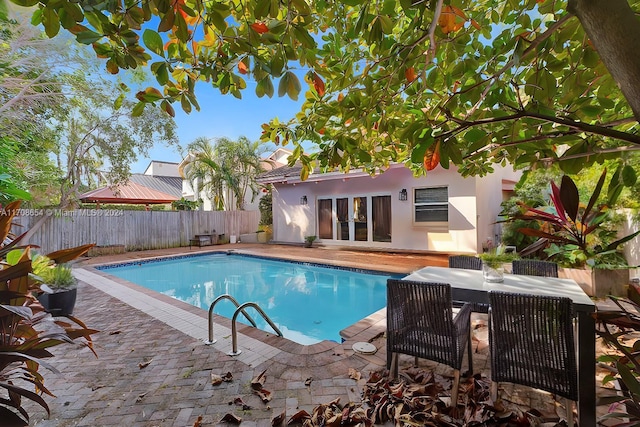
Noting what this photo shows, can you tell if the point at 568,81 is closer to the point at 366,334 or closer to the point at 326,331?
the point at 366,334

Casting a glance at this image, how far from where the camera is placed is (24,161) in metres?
8.79

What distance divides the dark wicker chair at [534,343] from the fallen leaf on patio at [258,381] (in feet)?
6.90

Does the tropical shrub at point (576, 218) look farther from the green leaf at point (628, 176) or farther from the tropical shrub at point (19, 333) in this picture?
the tropical shrub at point (19, 333)

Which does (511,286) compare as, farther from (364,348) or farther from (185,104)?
(185,104)

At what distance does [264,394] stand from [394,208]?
10276 mm

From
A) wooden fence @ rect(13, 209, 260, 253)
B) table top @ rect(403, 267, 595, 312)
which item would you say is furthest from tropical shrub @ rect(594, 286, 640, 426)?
wooden fence @ rect(13, 209, 260, 253)

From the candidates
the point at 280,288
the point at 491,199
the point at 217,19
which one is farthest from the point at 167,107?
the point at 491,199

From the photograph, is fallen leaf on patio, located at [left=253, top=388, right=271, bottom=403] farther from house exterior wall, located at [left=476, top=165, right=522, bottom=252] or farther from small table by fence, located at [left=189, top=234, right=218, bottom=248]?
small table by fence, located at [left=189, top=234, right=218, bottom=248]

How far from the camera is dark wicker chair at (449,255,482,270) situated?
4297mm

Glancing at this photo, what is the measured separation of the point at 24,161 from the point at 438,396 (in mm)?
12275

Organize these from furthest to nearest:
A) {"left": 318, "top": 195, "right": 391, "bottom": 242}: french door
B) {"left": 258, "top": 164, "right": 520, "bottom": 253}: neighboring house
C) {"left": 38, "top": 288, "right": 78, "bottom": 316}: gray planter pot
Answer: {"left": 318, "top": 195, "right": 391, "bottom": 242}: french door, {"left": 258, "top": 164, "right": 520, "bottom": 253}: neighboring house, {"left": 38, "top": 288, "right": 78, "bottom": 316}: gray planter pot

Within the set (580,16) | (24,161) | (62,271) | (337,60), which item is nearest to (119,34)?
(337,60)

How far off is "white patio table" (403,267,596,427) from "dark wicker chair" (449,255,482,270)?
54 centimetres

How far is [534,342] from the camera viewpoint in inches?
89.8
